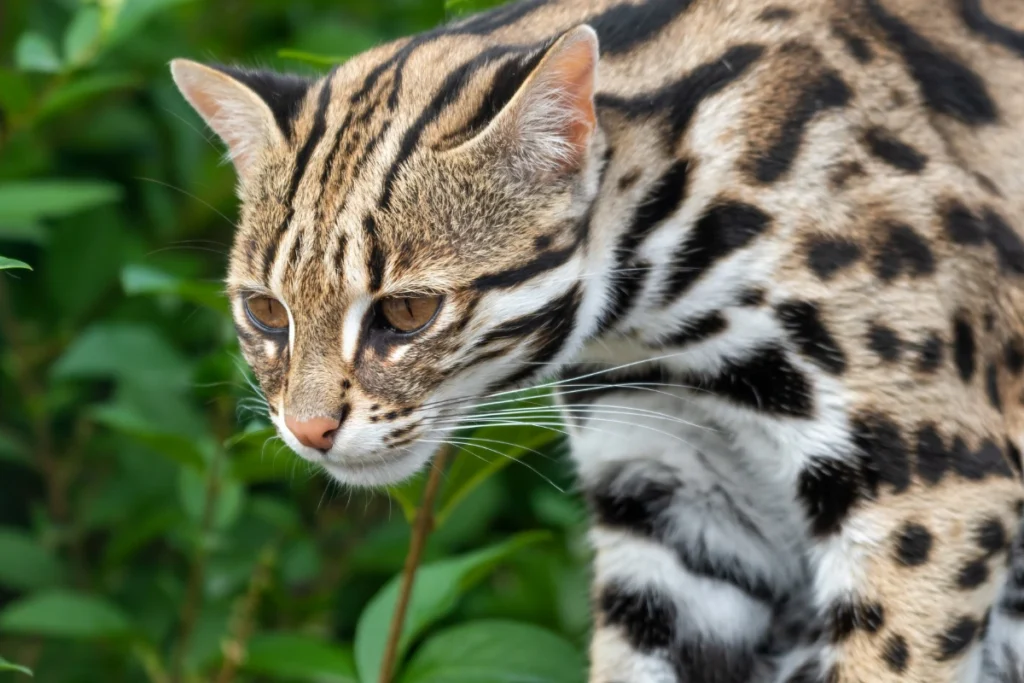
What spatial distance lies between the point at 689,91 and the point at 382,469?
929 mm

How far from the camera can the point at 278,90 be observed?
3053mm

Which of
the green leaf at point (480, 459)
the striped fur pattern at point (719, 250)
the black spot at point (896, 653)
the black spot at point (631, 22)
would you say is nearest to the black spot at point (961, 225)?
the striped fur pattern at point (719, 250)

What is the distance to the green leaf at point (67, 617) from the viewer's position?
3.67 m

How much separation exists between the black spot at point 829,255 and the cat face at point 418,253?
423 millimetres

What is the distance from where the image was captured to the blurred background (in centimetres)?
334

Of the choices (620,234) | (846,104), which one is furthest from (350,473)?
(846,104)

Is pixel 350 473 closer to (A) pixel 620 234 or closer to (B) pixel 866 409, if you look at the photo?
(A) pixel 620 234

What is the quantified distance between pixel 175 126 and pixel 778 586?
2567 mm

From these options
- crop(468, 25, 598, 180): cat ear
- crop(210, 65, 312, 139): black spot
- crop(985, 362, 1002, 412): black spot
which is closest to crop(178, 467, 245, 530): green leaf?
crop(210, 65, 312, 139): black spot

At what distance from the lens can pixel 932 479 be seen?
284 centimetres

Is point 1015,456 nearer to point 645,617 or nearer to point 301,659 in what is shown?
point 645,617

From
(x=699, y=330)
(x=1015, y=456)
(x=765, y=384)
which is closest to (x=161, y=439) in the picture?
(x=699, y=330)

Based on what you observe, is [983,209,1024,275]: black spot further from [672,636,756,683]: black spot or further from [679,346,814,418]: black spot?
[672,636,756,683]: black spot

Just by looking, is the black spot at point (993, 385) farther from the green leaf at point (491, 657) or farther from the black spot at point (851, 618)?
the green leaf at point (491, 657)
